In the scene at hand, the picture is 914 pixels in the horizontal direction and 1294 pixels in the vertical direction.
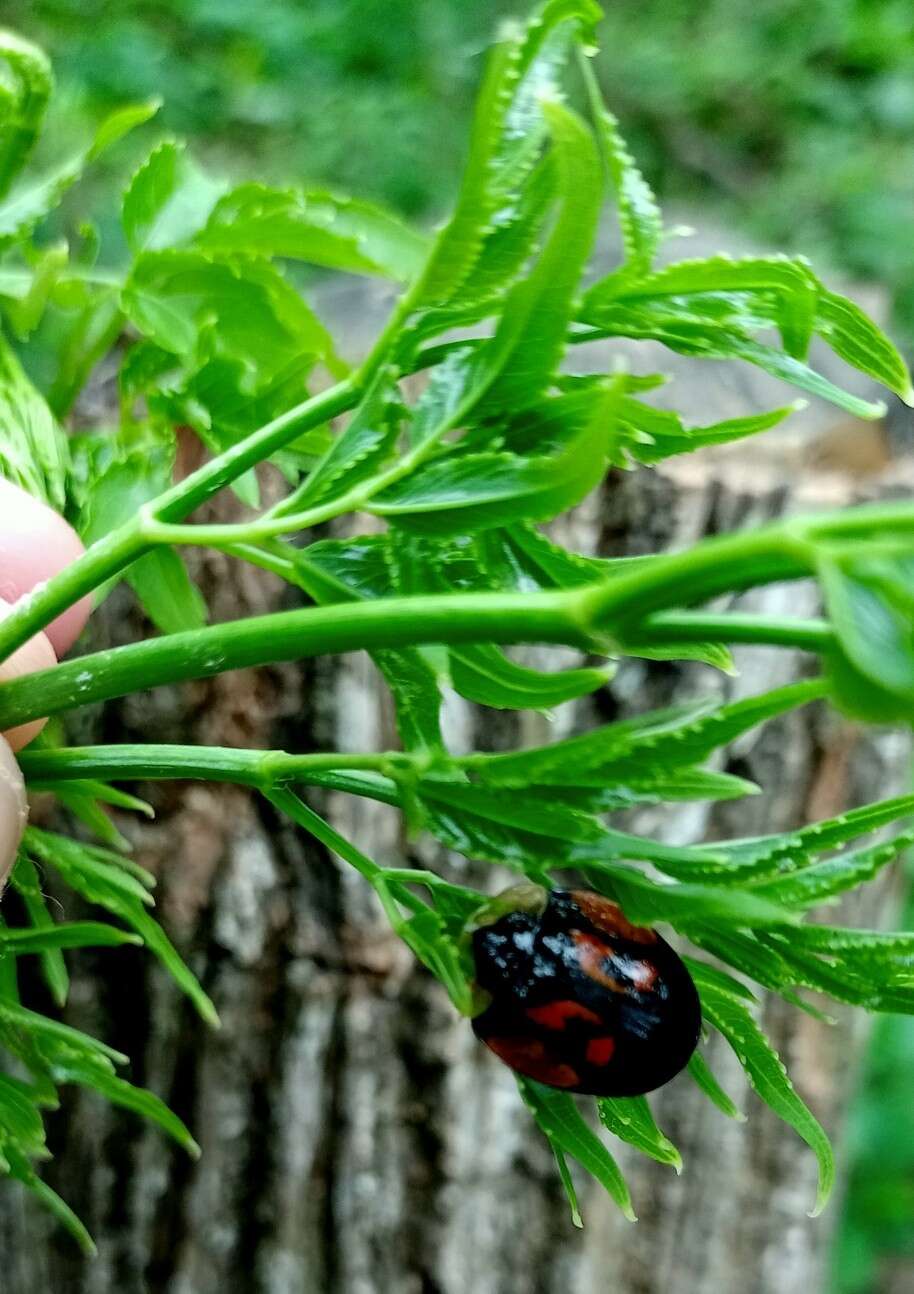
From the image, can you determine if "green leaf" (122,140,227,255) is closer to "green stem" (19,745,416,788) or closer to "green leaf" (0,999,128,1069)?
"green stem" (19,745,416,788)

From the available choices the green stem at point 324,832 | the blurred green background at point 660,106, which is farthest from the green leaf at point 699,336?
the blurred green background at point 660,106

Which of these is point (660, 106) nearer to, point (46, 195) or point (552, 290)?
point (46, 195)

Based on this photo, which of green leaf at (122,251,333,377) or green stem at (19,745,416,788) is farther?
green leaf at (122,251,333,377)

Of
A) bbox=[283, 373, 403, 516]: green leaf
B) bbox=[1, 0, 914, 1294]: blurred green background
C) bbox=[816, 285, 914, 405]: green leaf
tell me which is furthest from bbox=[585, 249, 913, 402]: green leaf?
bbox=[1, 0, 914, 1294]: blurred green background

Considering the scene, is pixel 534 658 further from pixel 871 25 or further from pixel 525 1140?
pixel 871 25

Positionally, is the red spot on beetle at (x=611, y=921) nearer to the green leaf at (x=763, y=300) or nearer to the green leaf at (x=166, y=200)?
the green leaf at (x=763, y=300)

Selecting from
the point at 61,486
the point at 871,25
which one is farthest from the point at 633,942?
the point at 871,25
